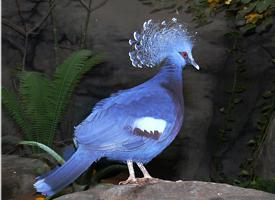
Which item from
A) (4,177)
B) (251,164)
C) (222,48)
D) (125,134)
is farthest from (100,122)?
(222,48)

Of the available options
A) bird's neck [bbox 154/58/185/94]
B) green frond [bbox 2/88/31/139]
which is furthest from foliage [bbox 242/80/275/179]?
bird's neck [bbox 154/58/185/94]

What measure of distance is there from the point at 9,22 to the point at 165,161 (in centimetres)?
207

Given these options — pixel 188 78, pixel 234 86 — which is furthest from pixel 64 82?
pixel 234 86

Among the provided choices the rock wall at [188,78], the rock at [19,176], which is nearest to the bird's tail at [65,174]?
the rock at [19,176]

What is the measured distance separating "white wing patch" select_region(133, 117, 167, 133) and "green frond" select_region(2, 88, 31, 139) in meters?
2.52

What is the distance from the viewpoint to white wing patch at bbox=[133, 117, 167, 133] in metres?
2.26

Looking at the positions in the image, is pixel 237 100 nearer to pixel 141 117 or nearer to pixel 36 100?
pixel 36 100

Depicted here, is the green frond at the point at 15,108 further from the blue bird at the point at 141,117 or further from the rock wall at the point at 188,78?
the blue bird at the point at 141,117

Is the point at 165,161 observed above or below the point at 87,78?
below

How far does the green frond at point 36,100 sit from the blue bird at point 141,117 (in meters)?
2.14

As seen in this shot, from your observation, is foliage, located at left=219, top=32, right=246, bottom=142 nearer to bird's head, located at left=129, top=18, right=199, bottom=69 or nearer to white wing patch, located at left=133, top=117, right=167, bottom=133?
bird's head, located at left=129, top=18, right=199, bottom=69

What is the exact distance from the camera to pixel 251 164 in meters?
4.49

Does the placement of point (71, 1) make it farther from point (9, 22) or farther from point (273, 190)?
point (273, 190)

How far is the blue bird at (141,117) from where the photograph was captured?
2229mm
